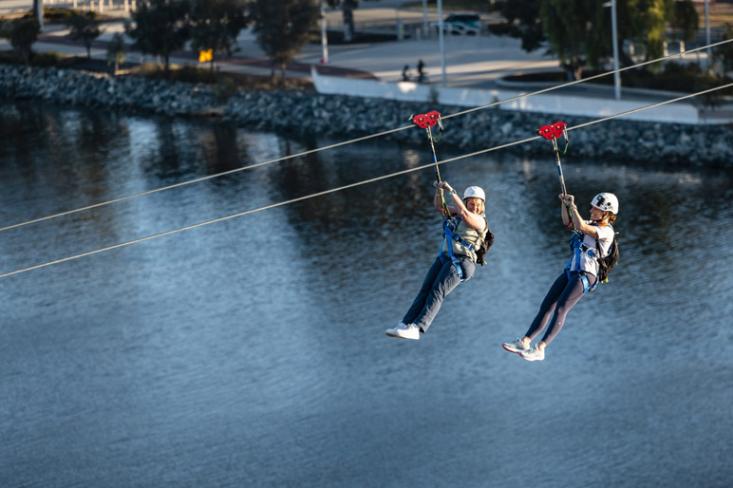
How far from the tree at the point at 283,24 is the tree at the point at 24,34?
22.6m

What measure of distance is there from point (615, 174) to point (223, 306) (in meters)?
26.3

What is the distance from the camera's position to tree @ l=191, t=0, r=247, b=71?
352 ft

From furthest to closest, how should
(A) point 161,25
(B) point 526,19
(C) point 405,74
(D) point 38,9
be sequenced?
(D) point 38,9 → (A) point 161,25 → (C) point 405,74 → (B) point 526,19

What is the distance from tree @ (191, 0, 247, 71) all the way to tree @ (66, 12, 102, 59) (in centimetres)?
1092

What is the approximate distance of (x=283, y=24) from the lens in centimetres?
10412

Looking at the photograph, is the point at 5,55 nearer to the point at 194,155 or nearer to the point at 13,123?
the point at 13,123

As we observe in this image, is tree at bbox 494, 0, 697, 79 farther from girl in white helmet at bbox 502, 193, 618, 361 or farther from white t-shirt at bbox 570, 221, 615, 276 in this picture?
white t-shirt at bbox 570, 221, 615, 276

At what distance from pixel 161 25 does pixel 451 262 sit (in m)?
77.0

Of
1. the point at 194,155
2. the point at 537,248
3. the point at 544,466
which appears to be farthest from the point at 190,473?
the point at 194,155

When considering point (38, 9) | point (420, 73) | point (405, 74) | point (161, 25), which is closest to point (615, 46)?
point (420, 73)

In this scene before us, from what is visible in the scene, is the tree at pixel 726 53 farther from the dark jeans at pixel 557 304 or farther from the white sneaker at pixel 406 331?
the white sneaker at pixel 406 331

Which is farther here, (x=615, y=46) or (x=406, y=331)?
(x=615, y=46)

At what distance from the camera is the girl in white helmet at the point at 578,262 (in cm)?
3416

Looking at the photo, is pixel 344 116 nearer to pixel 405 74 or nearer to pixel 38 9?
pixel 405 74
